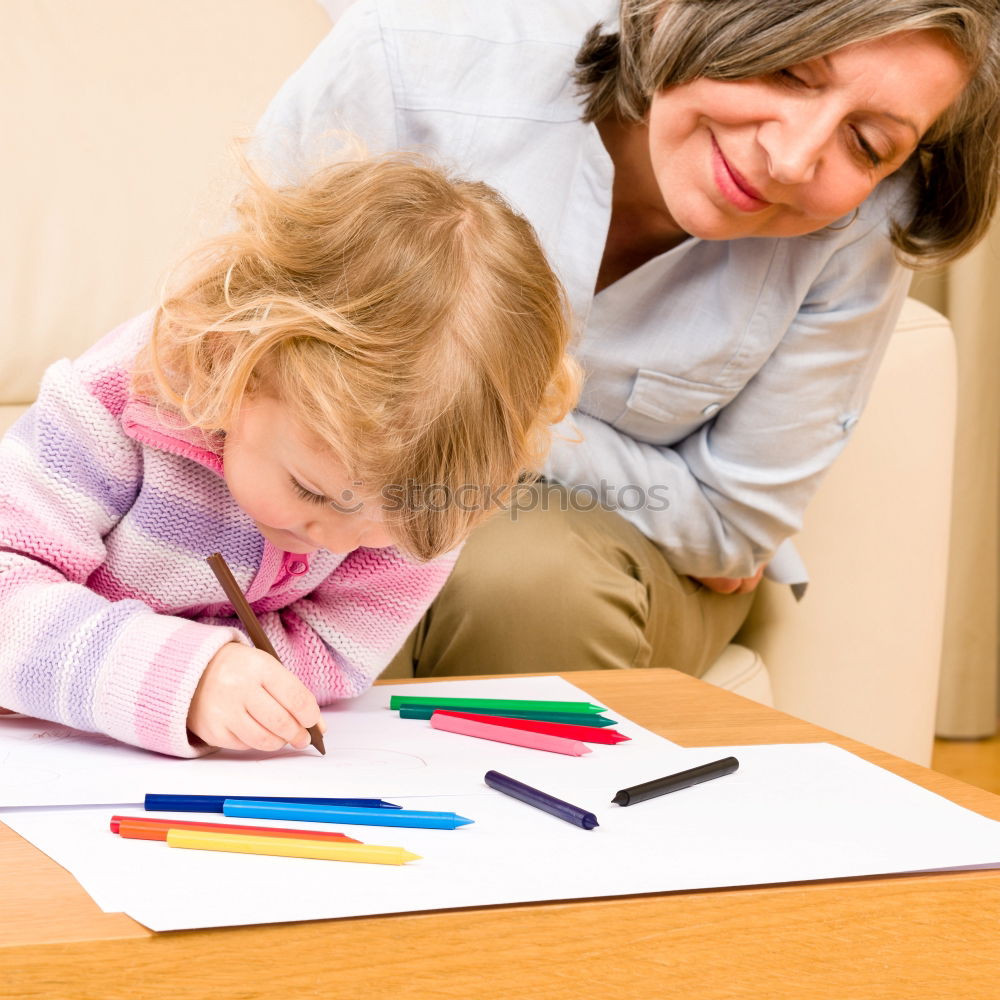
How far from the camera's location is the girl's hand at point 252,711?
599 mm

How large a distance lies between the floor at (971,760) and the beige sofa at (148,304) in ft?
1.83

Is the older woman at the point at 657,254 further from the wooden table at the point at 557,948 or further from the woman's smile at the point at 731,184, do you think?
the wooden table at the point at 557,948

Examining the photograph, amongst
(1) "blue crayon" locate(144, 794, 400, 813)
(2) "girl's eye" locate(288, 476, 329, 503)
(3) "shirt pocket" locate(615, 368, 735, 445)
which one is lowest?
(1) "blue crayon" locate(144, 794, 400, 813)

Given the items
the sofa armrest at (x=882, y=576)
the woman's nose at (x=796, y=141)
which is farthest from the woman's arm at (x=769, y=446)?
the woman's nose at (x=796, y=141)

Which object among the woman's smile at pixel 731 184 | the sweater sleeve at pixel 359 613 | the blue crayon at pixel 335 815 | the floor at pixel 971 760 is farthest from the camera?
the floor at pixel 971 760

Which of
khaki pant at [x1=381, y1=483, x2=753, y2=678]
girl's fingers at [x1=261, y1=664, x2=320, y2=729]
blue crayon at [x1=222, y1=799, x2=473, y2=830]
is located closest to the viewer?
blue crayon at [x1=222, y1=799, x2=473, y2=830]

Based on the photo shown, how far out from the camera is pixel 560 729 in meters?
0.66

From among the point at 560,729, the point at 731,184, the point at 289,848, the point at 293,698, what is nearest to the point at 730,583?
the point at 731,184

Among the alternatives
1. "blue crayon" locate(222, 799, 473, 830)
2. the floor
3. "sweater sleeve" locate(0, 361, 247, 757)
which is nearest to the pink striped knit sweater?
"sweater sleeve" locate(0, 361, 247, 757)

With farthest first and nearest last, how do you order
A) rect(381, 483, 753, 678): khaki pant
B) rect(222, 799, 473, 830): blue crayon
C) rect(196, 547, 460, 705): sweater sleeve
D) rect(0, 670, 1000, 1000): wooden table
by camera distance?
rect(381, 483, 753, 678): khaki pant
rect(196, 547, 460, 705): sweater sleeve
rect(222, 799, 473, 830): blue crayon
rect(0, 670, 1000, 1000): wooden table

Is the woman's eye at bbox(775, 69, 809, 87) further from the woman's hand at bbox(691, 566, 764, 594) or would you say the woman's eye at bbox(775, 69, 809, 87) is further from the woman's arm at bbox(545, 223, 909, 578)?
the woman's hand at bbox(691, 566, 764, 594)

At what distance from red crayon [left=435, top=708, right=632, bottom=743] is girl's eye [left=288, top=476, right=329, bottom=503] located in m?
0.14

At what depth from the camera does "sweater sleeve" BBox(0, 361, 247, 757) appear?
60 cm

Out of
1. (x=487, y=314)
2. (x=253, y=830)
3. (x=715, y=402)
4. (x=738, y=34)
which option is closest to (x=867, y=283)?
(x=715, y=402)
